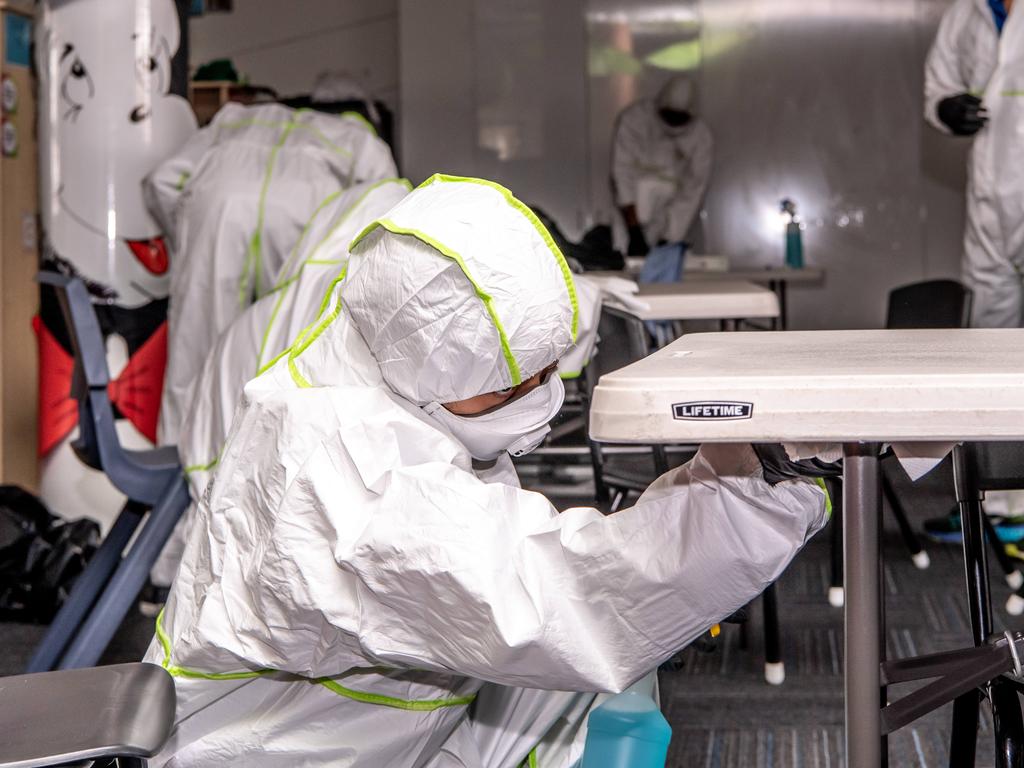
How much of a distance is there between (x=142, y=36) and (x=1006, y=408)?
315 cm

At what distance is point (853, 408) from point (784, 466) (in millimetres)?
121

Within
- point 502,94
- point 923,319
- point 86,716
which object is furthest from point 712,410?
point 502,94

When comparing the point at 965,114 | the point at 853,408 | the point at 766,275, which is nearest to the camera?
the point at 853,408

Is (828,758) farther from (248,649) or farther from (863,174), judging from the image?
(863,174)

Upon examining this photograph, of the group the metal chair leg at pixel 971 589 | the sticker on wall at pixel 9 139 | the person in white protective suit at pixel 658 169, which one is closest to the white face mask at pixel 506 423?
the metal chair leg at pixel 971 589

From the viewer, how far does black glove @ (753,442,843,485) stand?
884 millimetres

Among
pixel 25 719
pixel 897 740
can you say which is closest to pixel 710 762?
pixel 897 740

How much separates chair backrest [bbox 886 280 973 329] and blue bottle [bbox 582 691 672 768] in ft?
5.49

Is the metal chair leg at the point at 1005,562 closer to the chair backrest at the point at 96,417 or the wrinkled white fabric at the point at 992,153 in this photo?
the wrinkled white fabric at the point at 992,153

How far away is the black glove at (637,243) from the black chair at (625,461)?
4462 mm

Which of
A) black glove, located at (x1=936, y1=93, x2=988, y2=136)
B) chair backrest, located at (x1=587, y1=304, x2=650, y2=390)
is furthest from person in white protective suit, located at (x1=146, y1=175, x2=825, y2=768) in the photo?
black glove, located at (x1=936, y1=93, x2=988, y2=136)

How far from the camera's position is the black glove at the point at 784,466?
88 centimetres

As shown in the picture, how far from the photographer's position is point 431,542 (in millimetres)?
942

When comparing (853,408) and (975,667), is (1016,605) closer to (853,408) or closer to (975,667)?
(975,667)
